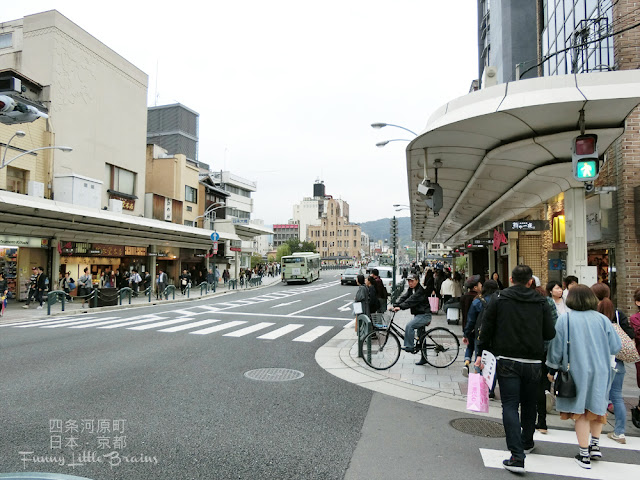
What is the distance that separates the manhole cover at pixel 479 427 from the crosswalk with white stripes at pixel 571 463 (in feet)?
1.49

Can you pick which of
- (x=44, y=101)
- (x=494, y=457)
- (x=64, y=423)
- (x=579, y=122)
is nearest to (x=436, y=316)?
(x=579, y=122)

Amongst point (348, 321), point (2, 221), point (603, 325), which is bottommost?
point (348, 321)

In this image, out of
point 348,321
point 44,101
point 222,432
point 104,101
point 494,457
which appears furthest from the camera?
point 104,101

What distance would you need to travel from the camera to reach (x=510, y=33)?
34.1 metres

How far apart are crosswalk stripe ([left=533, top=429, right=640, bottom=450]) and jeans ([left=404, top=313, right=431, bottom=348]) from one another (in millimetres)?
3444

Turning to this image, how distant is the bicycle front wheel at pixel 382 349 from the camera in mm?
8539

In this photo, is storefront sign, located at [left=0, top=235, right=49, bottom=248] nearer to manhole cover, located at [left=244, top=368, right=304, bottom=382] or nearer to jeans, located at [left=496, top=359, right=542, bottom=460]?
manhole cover, located at [left=244, top=368, right=304, bottom=382]

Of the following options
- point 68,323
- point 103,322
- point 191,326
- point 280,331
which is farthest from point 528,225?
point 68,323

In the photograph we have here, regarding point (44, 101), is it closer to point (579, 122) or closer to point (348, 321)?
point (348, 321)

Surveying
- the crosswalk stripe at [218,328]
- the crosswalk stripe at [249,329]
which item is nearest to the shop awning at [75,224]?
the crosswalk stripe at [218,328]

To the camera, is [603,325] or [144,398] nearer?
[603,325]

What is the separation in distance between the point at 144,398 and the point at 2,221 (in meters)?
18.8

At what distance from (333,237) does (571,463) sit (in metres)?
151

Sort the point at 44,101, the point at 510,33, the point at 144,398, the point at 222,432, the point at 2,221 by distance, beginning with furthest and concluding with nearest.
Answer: the point at 510,33, the point at 44,101, the point at 2,221, the point at 144,398, the point at 222,432
